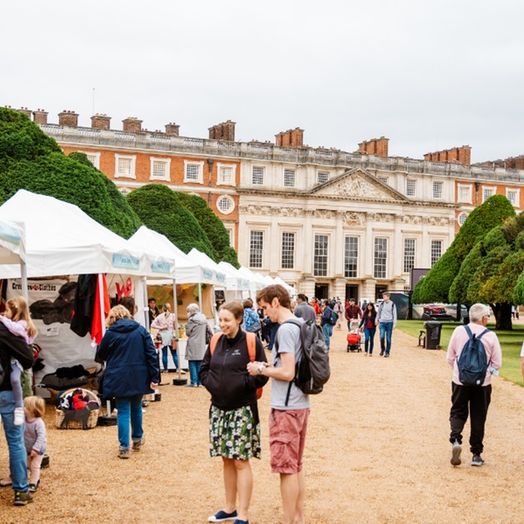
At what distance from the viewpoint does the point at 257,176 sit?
70.1m

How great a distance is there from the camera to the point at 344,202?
240ft

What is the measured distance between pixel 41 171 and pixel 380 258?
58.1 metres

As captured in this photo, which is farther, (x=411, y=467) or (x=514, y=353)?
(x=514, y=353)

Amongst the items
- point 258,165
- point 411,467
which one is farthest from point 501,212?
point 411,467

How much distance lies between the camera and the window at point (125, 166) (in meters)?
64.1

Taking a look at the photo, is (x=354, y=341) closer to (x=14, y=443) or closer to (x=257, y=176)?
(x=14, y=443)

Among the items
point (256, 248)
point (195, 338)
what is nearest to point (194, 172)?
point (256, 248)

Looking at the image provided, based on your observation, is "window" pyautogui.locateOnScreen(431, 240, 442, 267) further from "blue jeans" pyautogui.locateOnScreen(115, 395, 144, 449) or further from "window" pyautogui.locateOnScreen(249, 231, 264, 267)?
"blue jeans" pyautogui.locateOnScreen(115, 395, 144, 449)

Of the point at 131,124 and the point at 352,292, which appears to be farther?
the point at 352,292

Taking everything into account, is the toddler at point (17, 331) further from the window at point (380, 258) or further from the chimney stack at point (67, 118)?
the window at point (380, 258)

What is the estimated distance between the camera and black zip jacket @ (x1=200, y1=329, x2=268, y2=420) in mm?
6680

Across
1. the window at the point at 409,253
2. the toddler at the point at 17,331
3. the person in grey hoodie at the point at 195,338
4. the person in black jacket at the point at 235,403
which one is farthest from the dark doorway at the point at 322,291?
the person in black jacket at the point at 235,403

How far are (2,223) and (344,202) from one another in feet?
215

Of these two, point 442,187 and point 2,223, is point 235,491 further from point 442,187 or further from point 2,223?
point 442,187
